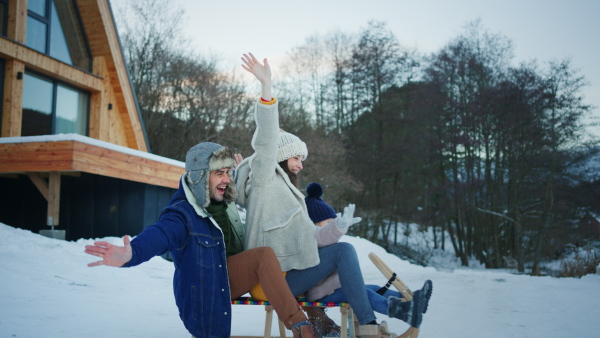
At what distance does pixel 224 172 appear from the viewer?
302 cm

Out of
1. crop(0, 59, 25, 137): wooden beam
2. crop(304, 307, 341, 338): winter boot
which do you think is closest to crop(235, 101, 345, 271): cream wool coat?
crop(304, 307, 341, 338): winter boot

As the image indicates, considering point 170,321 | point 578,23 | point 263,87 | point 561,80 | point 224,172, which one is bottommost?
point 170,321

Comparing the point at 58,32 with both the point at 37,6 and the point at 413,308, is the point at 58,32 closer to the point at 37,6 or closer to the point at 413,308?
the point at 37,6

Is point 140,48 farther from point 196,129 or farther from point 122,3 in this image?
point 196,129

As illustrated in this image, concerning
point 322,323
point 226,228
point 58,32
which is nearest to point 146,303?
point 322,323

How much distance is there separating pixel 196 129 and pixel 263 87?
1735 centimetres

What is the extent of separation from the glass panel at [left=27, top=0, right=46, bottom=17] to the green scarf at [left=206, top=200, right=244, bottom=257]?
1082 cm

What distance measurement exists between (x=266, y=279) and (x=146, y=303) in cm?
318

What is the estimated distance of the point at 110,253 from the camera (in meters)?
2.23

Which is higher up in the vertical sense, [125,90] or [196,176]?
[125,90]

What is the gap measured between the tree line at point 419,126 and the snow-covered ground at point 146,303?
10.3 metres

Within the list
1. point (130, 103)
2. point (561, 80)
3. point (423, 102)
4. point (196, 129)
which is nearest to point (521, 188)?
point (561, 80)

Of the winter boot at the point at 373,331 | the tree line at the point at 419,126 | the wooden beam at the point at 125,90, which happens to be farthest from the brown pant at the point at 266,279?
the tree line at the point at 419,126

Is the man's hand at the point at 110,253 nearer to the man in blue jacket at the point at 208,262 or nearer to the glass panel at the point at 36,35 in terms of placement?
the man in blue jacket at the point at 208,262
